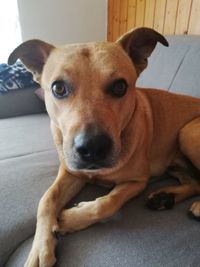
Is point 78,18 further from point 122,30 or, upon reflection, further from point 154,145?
point 154,145

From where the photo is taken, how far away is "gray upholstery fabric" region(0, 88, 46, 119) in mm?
2633

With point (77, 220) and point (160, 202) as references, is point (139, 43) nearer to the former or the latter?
point (160, 202)

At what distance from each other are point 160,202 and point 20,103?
6.22ft

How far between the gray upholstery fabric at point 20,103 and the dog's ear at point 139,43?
152cm

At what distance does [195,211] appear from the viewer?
3.84 feet

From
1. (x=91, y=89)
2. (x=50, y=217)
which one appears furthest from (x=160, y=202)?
(x=91, y=89)

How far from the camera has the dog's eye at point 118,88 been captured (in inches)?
47.3

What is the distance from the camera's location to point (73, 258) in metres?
1.01

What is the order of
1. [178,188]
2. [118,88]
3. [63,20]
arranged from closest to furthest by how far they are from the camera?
[118,88]
[178,188]
[63,20]

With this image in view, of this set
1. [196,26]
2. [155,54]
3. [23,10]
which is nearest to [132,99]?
[155,54]

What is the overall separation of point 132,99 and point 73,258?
0.76 metres

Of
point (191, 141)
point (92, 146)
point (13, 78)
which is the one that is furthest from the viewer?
point (13, 78)

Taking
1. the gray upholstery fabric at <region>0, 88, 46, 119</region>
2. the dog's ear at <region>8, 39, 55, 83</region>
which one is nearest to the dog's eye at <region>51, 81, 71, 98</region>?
the dog's ear at <region>8, 39, 55, 83</region>

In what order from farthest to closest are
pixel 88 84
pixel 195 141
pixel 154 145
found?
pixel 154 145 → pixel 195 141 → pixel 88 84
